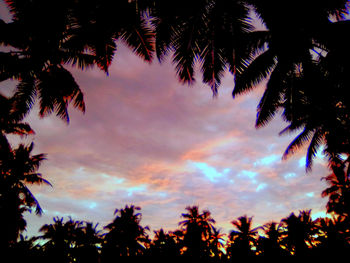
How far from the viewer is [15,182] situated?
16.3 m

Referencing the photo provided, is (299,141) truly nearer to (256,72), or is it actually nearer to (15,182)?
(256,72)

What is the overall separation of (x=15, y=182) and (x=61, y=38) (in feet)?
49.9

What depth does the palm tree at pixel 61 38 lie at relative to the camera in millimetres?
5012

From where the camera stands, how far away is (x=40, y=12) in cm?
508

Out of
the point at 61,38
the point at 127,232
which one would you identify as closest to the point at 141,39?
the point at 61,38

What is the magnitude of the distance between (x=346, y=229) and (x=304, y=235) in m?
2.85

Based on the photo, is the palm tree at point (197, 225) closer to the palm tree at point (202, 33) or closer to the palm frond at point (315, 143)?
the palm frond at point (315, 143)

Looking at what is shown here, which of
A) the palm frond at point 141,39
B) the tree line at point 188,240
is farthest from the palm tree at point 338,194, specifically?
the palm frond at point 141,39

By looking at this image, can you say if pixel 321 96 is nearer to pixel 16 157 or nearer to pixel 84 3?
pixel 84 3

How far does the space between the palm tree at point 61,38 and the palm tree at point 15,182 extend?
9509 millimetres

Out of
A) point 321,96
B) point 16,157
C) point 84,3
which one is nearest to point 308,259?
point 321,96

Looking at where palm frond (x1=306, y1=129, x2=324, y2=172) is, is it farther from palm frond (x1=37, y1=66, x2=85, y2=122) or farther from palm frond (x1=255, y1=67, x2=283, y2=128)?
palm frond (x1=37, y1=66, x2=85, y2=122)

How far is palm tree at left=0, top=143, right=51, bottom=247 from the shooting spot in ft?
49.9

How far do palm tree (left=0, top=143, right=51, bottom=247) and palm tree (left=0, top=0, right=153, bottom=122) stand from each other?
9.51 m
